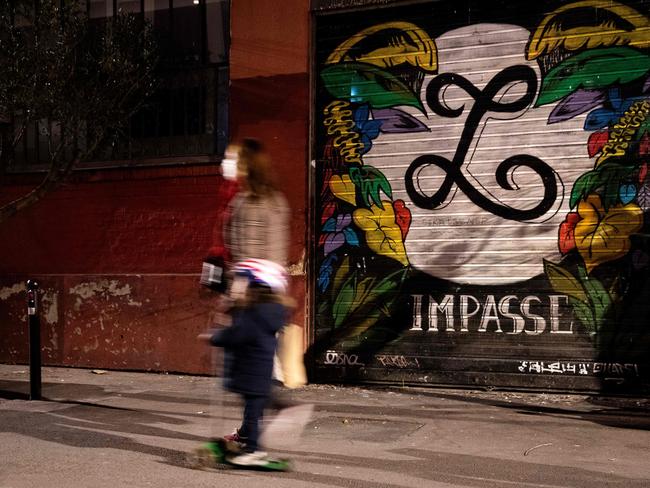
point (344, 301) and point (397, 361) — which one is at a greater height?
point (344, 301)

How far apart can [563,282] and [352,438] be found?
11.8ft

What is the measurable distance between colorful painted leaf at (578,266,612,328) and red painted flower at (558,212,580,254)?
0.89ft

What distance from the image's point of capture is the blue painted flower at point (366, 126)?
9.67 meters

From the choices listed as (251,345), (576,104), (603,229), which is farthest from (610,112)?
(251,345)

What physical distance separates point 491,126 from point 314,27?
2.61 meters

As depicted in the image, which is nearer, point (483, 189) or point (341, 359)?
point (483, 189)

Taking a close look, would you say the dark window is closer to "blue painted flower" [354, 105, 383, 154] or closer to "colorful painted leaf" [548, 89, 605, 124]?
"blue painted flower" [354, 105, 383, 154]

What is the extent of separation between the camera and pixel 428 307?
9336mm

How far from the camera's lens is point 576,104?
8820mm

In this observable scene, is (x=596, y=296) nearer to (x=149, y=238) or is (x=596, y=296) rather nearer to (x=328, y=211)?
(x=328, y=211)

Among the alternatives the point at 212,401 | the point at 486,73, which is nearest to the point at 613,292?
the point at 486,73

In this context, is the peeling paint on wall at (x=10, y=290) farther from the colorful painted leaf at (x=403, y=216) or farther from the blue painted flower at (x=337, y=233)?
the colorful painted leaf at (x=403, y=216)

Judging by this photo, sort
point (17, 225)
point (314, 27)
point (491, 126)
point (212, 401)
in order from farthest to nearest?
point (17, 225), point (314, 27), point (491, 126), point (212, 401)

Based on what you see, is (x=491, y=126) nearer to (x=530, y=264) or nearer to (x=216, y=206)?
(x=530, y=264)
